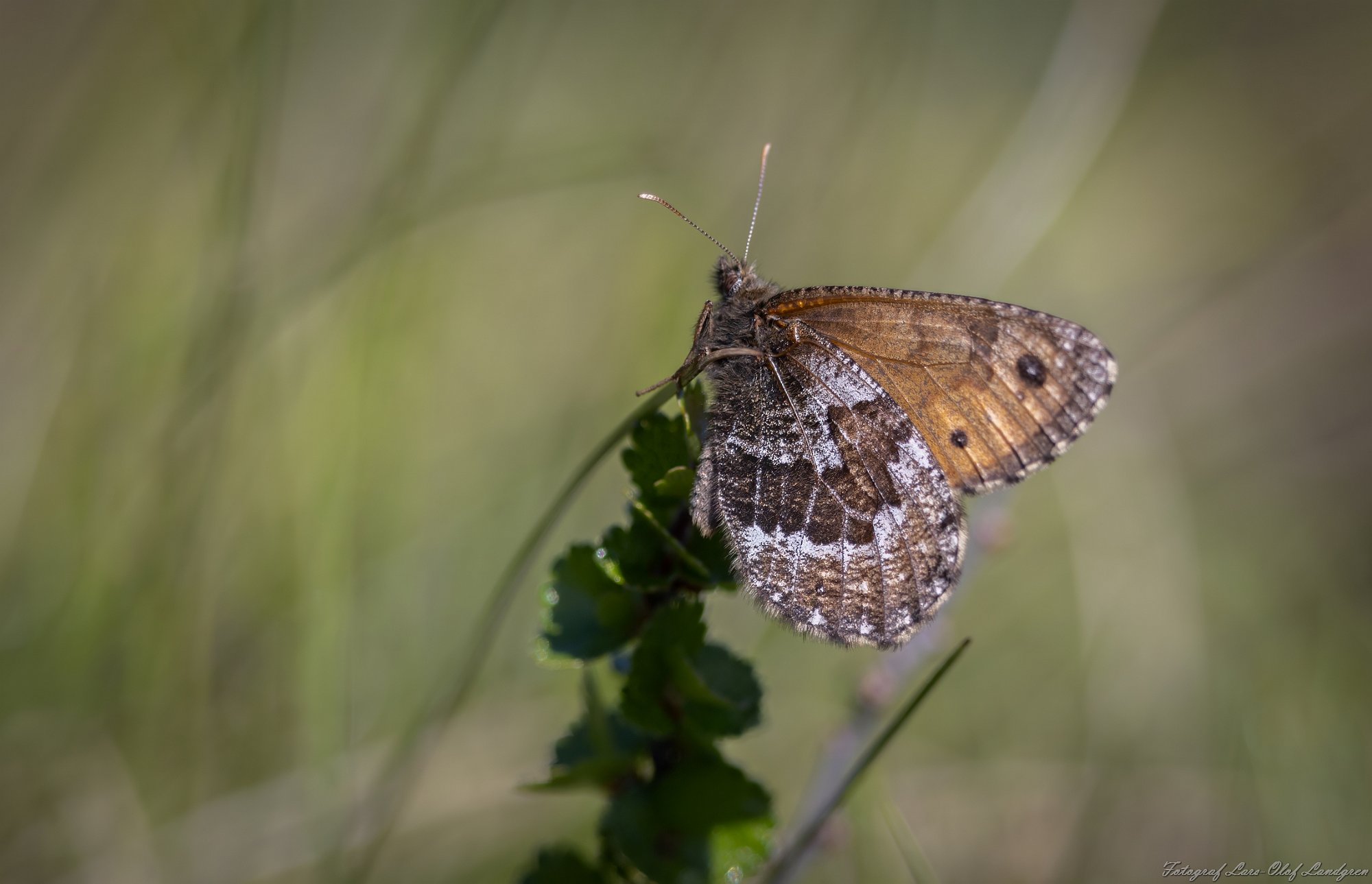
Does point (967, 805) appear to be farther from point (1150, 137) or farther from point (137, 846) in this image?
point (1150, 137)

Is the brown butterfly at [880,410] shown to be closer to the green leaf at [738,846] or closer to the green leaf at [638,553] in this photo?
the green leaf at [638,553]

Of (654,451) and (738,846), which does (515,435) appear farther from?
(738,846)

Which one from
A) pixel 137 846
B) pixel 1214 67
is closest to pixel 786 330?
pixel 137 846

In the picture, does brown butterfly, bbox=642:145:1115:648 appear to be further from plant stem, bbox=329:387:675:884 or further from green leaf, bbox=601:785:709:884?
green leaf, bbox=601:785:709:884

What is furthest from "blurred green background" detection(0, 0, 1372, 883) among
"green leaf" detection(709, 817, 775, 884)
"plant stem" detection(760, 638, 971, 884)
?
"green leaf" detection(709, 817, 775, 884)

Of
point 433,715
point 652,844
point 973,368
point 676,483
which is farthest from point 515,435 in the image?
point 652,844
